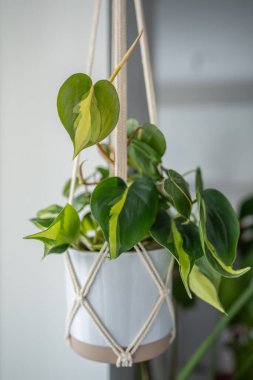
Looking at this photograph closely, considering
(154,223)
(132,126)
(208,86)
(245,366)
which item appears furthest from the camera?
(208,86)

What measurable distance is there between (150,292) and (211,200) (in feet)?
0.54

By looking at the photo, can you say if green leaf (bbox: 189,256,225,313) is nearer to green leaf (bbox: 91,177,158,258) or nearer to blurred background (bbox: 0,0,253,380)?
green leaf (bbox: 91,177,158,258)

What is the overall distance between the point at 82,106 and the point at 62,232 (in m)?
0.18

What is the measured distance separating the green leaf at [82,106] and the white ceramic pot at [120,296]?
0.63ft

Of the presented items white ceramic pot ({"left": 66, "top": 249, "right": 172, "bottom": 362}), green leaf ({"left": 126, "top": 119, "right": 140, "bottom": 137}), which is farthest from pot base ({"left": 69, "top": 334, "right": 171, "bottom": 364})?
green leaf ({"left": 126, "top": 119, "right": 140, "bottom": 137})

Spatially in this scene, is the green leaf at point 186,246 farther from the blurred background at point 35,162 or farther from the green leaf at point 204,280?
the blurred background at point 35,162

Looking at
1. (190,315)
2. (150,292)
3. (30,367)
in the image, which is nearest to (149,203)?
(150,292)

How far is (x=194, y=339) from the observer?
46.3 inches

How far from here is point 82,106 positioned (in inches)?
13.3

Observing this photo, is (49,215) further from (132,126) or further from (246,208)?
(246,208)

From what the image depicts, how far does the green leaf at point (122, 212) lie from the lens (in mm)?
388

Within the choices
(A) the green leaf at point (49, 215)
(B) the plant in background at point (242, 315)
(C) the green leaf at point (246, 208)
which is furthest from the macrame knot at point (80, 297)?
(C) the green leaf at point (246, 208)

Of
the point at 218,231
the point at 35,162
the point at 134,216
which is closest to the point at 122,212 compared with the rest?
the point at 134,216

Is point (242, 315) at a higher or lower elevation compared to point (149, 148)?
lower
